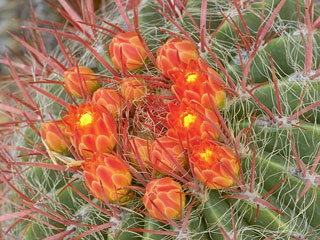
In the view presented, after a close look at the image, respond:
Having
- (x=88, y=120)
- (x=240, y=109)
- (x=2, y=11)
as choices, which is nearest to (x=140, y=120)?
(x=88, y=120)

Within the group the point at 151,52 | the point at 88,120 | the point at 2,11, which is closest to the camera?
the point at 88,120

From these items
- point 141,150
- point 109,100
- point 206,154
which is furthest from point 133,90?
point 206,154

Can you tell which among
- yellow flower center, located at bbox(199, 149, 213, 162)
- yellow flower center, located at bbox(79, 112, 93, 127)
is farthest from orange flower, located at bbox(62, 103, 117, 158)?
yellow flower center, located at bbox(199, 149, 213, 162)

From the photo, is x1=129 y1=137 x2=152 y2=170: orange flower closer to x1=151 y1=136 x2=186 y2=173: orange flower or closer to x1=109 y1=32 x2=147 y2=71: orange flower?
x1=151 y1=136 x2=186 y2=173: orange flower

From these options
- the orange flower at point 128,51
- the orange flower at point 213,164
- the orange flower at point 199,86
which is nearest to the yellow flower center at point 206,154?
the orange flower at point 213,164

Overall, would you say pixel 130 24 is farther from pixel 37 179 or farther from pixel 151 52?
pixel 37 179

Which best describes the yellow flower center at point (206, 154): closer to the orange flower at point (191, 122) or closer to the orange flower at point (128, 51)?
the orange flower at point (191, 122)
